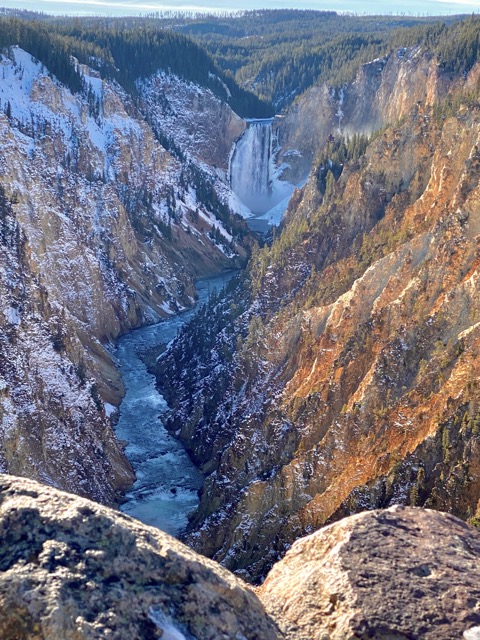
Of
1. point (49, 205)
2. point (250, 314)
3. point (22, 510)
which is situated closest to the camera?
point (22, 510)

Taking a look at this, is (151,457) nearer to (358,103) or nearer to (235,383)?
(235,383)

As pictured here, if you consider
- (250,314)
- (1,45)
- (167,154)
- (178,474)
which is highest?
(1,45)

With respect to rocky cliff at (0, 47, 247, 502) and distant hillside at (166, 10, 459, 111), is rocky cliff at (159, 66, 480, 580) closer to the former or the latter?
rocky cliff at (0, 47, 247, 502)

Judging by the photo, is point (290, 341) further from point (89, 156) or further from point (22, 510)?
point (89, 156)

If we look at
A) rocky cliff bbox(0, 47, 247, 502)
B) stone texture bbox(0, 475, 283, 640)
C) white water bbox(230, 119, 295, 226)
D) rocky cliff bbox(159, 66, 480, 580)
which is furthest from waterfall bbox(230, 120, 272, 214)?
stone texture bbox(0, 475, 283, 640)

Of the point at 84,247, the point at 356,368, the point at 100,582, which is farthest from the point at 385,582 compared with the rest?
the point at 84,247

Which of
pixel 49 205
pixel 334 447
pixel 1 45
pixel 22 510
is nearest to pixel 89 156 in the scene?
pixel 1 45
